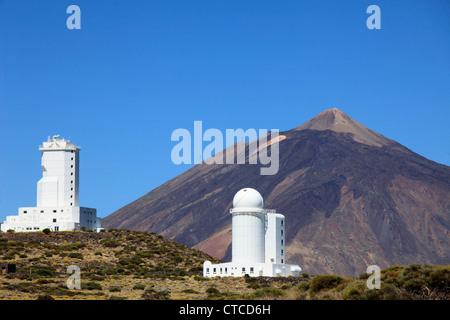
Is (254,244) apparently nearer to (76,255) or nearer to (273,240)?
(273,240)

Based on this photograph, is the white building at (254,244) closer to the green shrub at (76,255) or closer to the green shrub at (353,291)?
the green shrub at (76,255)

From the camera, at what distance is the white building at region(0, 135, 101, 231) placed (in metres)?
81.7

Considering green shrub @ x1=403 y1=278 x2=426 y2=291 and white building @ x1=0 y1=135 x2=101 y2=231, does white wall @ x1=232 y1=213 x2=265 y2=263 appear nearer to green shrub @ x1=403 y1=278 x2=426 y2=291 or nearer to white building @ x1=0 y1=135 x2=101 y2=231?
white building @ x1=0 y1=135 x2=101 y2=231

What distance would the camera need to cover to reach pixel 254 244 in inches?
2766

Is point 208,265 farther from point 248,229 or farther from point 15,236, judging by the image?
point 15,236

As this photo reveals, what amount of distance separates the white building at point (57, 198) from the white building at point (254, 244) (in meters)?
19.7

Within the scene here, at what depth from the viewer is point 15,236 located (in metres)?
75.2

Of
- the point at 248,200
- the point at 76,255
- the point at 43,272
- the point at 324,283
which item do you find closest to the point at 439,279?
the point at 324,283

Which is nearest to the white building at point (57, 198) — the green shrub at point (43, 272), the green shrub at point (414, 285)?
the green shrub at point (43, 272)

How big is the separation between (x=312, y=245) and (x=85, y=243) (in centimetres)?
12233

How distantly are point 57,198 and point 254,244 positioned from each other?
2472 centimetres

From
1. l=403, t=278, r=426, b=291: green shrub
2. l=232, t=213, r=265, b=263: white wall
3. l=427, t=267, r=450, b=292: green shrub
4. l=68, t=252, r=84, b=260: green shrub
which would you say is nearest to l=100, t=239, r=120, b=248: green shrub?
l=68, t=252, r=84, b=260: green shrub
